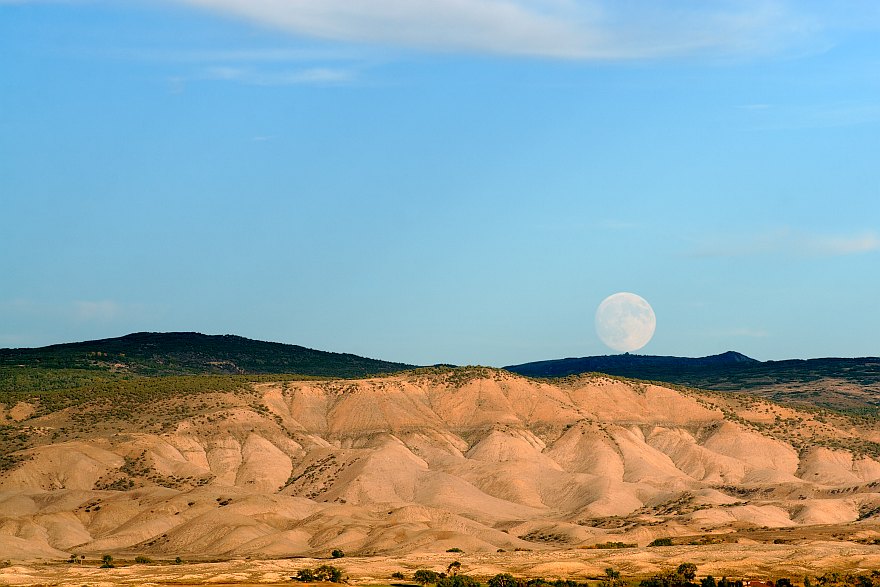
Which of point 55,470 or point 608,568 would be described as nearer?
point 608,568

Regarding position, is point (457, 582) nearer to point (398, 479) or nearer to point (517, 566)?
point (517, 566)

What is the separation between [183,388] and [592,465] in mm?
69460

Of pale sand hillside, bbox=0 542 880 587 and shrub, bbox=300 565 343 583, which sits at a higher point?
shrub, bbox=300 565 343 583

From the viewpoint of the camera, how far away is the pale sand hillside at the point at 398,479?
415ft

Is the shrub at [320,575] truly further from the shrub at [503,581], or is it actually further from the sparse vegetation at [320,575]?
the shrub at [503,581]

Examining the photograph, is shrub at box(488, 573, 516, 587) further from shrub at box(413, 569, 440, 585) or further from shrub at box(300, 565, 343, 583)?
shrub at box(300, 565, 343, 583)

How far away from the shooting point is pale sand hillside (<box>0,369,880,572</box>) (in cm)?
12638

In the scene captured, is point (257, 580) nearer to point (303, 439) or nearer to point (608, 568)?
point (608, 568)

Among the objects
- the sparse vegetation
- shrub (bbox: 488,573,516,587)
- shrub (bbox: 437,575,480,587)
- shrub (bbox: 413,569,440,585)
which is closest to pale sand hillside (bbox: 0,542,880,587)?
the sparse vegetation

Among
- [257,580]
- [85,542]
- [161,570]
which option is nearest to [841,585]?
[257,580]

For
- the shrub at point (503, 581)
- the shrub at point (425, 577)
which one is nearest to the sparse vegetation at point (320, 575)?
the shrub at point (425, 577)

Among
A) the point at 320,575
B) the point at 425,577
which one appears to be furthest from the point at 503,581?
the point at 320,575

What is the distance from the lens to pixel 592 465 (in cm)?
17450

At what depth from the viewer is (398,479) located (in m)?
160
